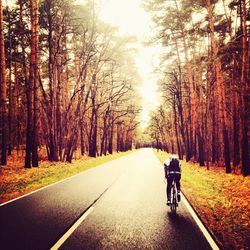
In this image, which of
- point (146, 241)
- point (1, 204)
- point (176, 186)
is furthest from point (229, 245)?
point (1, 204)

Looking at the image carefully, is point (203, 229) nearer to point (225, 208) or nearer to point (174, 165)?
point (174, 165)

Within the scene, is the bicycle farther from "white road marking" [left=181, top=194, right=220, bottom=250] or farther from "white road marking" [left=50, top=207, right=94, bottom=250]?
"white road marking" [left=50, top=207, right=94, bottom=250]

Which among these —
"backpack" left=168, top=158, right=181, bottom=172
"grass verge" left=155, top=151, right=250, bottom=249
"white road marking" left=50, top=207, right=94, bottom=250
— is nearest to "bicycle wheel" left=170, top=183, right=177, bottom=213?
"backpack" left=168, top=158, right=181, bottom=172

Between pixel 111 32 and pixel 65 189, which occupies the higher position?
pixel 111 32

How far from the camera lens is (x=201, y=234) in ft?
21.9

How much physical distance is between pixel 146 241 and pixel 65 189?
7.23 m

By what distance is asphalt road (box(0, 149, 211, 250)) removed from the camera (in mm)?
6035

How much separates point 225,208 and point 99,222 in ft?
13.6

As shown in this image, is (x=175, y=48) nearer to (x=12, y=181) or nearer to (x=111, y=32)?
(x=111, y=32)

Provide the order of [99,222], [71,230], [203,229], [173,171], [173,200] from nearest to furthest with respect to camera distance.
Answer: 1. [71,230]
2. [203,229]
3. [99,222]
4. [173,200]
5. [173,171]

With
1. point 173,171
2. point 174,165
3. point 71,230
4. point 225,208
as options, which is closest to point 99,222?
point 71,230

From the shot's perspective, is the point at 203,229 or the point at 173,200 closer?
the point at 203,229

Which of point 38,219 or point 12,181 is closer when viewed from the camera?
point 38,219

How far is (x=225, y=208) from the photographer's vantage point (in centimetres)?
956
